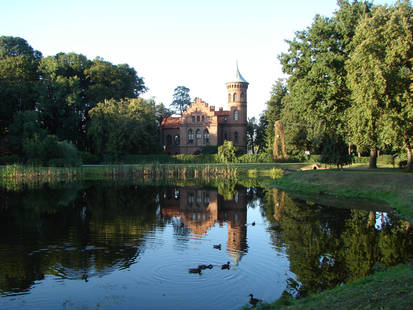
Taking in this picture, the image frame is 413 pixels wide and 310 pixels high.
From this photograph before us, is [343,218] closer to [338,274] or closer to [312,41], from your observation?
[338,274]

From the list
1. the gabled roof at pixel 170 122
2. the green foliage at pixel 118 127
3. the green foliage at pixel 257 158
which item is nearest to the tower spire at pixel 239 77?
the gabled roof at pixel 170 122

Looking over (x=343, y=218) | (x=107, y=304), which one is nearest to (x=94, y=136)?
(x=343, y=218)

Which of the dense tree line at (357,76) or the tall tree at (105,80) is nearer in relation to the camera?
the dense tree line at (357,76)

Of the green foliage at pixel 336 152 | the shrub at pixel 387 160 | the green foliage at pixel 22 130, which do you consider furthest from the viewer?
the green foliage at pixel 22 130

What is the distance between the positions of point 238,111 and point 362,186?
44.5 m

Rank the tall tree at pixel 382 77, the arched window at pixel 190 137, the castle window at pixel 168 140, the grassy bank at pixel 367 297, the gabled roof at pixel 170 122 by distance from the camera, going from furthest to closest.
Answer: the castle window at pixel 168 140 < the gabled roof at pixel 170 122 < the arched window at pixel 190 137 < the tall tree at pixel 382 77 < the grassy bank at pixel 367 297

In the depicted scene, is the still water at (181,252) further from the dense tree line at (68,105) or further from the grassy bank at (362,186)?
the dense tree line at (68,105)

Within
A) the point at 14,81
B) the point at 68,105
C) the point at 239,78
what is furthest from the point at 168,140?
the point at 14,81

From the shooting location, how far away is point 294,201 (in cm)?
1984

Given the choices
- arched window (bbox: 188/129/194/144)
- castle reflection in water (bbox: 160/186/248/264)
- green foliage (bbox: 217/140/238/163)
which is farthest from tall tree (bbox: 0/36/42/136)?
castle reflection in water (bbox: 160/186/248/264)

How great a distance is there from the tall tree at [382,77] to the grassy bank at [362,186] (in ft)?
7.50

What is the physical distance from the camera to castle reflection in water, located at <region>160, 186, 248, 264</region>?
11961 millimetres

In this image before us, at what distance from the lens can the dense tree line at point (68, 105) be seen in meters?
49.8

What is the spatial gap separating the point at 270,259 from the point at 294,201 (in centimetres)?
1076
